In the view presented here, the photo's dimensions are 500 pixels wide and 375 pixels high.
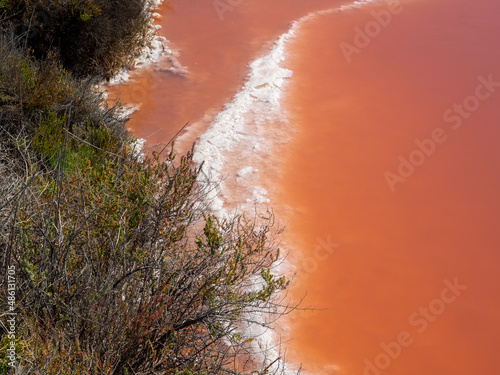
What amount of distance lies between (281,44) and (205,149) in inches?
131

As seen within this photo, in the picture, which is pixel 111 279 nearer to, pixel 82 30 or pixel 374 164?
pixel 374 164

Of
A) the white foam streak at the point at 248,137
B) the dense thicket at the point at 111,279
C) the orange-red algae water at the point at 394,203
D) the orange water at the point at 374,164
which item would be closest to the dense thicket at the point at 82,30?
the orange water at the point at 374,164

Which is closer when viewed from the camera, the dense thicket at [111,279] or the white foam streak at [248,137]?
the dense thicket at [111,279]

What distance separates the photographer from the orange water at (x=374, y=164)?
14.3 feet

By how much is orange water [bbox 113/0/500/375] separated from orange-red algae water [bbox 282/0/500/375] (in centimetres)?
2

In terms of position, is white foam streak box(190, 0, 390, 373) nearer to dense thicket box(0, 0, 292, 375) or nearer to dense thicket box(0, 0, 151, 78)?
dense thicket box(0, 0, 292, 375)

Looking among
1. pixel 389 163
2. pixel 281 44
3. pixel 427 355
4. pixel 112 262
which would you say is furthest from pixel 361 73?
pixel 112 262

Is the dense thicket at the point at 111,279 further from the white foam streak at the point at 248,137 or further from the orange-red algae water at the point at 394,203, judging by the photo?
the white foam streak at the point at 248,137

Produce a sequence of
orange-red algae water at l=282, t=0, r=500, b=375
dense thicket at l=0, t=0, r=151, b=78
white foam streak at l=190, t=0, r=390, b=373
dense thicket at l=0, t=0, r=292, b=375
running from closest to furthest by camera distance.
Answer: dense thicket at l=0, t=0, r=292, b=375
orange-red algae water at l=282, t=0, r=500, b=375
white foam streak at l=190, t=0, r=390, b=373
dense thicket at l=0, t=0, r=151, b=78

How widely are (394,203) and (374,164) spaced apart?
72cm

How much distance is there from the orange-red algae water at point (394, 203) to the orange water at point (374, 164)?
0.02 m

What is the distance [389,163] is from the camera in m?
A: 6.25

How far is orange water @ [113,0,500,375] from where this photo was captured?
171 inches

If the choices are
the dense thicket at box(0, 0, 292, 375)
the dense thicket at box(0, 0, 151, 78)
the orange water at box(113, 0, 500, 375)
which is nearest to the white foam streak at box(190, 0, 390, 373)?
the orange water at box(113, 0, 500, 375)
